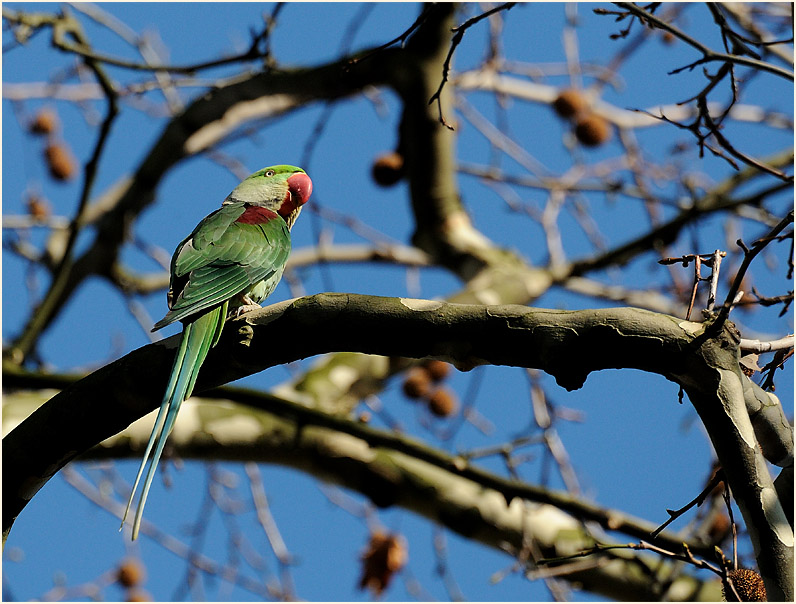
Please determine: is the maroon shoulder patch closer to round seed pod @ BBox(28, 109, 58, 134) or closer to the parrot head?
the parrot head

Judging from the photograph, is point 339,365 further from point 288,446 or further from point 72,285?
point 72,285

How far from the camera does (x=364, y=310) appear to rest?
1578 millimetres

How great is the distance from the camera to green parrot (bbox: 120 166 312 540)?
172cm

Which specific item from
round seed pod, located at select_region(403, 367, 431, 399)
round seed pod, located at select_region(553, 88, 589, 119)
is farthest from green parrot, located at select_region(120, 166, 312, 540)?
round seed pod, located at select_region(553, 88, 589, 119)

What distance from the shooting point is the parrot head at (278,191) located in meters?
2.76

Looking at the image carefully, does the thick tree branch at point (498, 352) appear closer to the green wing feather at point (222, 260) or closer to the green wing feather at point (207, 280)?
the green wing feather at point (207, 280)

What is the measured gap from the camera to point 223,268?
84.5 inches

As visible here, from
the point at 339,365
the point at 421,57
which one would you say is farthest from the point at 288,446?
the point at 421,57

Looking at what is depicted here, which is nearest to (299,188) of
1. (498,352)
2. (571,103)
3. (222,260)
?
(222,260)

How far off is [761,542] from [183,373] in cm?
125

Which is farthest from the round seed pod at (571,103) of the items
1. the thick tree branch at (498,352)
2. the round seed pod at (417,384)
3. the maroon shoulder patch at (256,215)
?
the thick tree branch at (498,352)

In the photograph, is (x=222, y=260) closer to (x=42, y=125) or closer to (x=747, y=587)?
(x=747, y=587)

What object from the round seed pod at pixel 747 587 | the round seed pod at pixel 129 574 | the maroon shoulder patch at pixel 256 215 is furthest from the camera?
the round seed pod at pixel 129 574

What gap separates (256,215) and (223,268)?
398 millimetres
